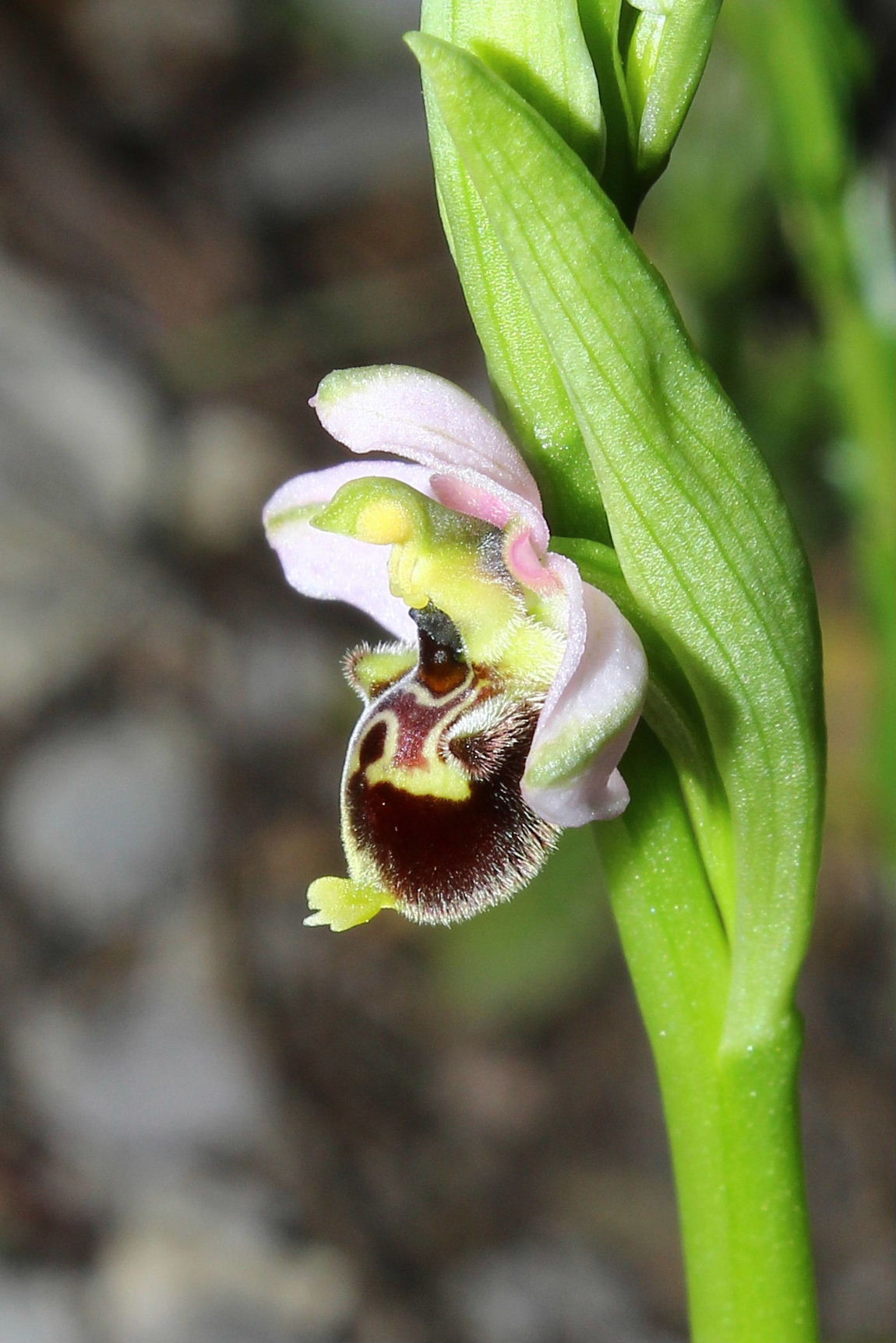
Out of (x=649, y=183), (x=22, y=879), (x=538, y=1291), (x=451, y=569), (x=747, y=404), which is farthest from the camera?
(x=747, y=404)

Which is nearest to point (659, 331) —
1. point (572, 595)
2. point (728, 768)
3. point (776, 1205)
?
point (572, 595)

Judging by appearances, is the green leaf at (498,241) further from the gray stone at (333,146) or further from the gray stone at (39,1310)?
the gray stone at (333,146)

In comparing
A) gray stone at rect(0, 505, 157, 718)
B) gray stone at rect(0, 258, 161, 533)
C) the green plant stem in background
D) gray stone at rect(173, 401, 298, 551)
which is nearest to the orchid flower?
the green plant stem in background

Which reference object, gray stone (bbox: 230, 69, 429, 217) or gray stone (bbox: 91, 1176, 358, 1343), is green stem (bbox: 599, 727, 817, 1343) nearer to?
gray stone (bbox: 91, 1176, 358, 1343)

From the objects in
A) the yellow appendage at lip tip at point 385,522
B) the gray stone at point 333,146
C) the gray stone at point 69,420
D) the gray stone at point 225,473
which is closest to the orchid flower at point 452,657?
the yellow appendage at lip tip at point 385,522

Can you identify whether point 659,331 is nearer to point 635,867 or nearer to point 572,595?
point 572,595

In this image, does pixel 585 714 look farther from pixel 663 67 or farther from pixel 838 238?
pixel 838 238
